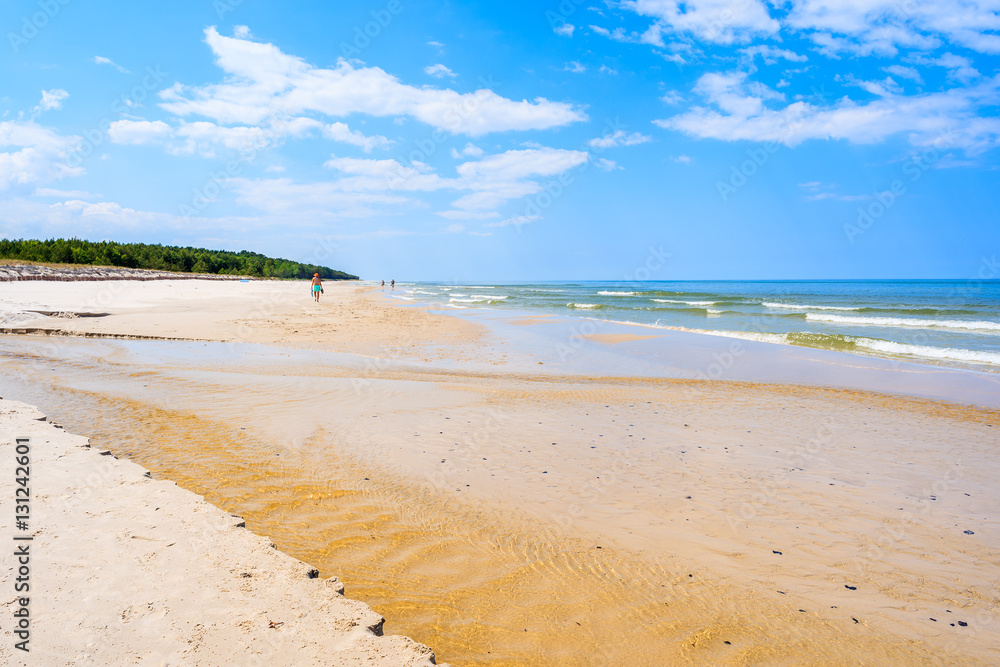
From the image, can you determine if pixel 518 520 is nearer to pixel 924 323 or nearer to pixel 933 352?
pixel 933 352

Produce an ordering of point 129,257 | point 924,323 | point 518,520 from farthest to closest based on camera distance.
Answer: point 129,257 → point 924,323 → point 518,520

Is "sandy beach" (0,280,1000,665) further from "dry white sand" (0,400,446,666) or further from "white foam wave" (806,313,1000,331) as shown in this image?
"white foam wave" (806,313,1000,331)

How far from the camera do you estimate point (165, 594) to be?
9.33 feet

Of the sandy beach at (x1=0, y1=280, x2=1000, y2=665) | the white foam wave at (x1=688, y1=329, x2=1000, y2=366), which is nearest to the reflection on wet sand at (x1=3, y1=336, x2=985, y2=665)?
the sandy beach at (x1=0, y1=280, x2=1000, y2=665)

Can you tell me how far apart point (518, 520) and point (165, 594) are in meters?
2.85

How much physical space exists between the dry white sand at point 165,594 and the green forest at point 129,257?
6091 cm

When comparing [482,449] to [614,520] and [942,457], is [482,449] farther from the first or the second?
[942,457]

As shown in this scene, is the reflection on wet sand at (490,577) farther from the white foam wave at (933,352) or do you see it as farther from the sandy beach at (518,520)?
the white foam wave at (933,352)

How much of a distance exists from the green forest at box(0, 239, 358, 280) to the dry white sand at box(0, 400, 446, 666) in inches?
2398

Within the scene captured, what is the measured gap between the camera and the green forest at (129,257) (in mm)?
54125

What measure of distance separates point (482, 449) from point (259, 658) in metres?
4.30

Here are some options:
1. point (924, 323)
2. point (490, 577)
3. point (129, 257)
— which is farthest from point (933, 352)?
point (129, 257)

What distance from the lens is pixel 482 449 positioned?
6.64m

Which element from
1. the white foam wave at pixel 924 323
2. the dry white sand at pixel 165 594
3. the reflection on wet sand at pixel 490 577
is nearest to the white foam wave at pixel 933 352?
the white foam wave at pixel 924 323
